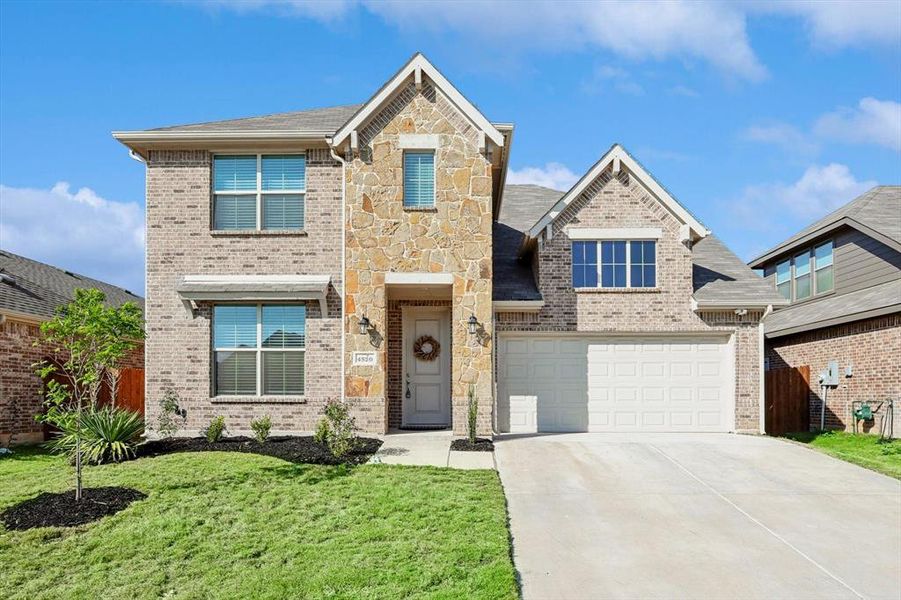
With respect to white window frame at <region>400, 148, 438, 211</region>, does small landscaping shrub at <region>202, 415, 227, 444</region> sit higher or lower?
lower

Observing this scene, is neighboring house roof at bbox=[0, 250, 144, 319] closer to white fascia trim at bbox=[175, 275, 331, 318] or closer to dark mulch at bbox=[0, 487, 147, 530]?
white fascia trim at bbox=[175, 275, 331, 318]

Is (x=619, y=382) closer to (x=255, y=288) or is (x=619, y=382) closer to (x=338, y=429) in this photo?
(x=338, y=429)

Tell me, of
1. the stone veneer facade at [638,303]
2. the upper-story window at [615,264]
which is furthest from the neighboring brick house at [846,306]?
the upper-story window at [615,264]

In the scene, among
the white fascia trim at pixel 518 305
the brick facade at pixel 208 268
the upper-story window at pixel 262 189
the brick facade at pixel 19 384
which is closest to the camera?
the brick facade at pixel 208 268

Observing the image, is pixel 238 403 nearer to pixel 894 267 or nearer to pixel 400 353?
pixel 400 353

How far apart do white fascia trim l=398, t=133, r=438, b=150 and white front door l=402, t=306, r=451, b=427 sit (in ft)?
11.7

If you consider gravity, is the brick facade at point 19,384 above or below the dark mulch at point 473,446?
above

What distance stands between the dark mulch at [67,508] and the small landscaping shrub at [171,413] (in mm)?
4526

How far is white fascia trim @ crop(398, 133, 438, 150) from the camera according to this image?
14.6m

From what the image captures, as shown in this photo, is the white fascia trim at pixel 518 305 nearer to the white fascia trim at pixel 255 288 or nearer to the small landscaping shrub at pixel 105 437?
the white fascia trim at pixel 255 288

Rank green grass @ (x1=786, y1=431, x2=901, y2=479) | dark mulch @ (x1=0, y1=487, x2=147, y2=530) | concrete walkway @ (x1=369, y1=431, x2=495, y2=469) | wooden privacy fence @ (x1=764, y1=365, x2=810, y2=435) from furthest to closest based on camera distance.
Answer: wooden privacy fence @ (x1=764, y1=365, x2=810, y2=435) → green grass @ (x1=786, y1=431, x2=901, y2=479) → concrete walkway @ (x1=369, y1=431, x2=495, y2=469) → dark mulch @ (x1=0, y1=487, x2=147, y2=530)

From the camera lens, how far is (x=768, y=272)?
25.3 m

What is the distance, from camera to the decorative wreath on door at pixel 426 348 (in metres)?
16.2

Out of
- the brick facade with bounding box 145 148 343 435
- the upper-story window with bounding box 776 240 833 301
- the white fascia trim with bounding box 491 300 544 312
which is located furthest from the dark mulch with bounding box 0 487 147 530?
the upper-story window with bounding box 776 240 833 301
